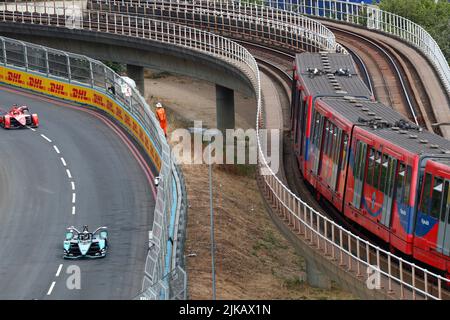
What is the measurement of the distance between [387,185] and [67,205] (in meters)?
15.9

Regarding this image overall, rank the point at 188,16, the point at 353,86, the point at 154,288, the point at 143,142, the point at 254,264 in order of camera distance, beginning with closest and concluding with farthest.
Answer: the point at 154,288, the point at 353,86, the point at 254,264, the point at 143,142, the point at 188,16

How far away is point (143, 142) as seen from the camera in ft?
175

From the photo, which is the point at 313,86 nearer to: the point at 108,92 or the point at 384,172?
the point at 384,172

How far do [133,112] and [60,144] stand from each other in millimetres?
3584

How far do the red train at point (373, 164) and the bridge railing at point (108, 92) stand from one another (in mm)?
5101

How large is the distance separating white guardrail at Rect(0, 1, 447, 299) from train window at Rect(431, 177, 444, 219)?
1524 mm

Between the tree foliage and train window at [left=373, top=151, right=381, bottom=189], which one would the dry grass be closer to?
train window at [left=373, top=151, right=381, bottom=189]

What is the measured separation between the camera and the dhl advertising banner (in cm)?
5419

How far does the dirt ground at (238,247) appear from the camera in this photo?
42403 millimetres

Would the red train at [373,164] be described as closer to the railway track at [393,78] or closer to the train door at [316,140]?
the train door at [316,140]

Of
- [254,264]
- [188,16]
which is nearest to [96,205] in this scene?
[254,264]

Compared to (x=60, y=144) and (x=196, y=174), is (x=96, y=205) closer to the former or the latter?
(x=60, y=144)

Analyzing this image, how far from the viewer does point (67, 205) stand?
4594 cm

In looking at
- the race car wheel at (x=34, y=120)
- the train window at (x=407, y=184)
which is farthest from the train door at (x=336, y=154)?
the race car wheel at (x=34, y=120)
